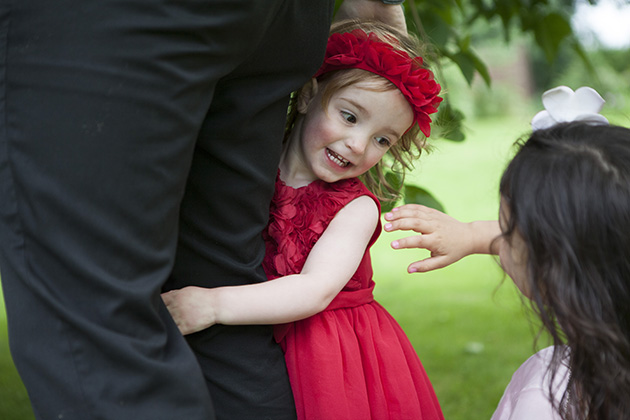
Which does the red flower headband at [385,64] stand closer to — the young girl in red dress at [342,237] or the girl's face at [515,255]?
the young girl in red dress at [342,237]

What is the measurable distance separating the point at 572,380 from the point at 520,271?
23cm

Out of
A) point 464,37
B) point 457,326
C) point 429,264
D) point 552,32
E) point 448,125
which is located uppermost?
point 552,32

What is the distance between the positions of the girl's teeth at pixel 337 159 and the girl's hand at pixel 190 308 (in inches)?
18.5

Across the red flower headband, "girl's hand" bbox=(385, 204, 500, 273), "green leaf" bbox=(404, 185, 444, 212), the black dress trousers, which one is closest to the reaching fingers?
"girl's hand" bbox=(385, 204, 500, 273)

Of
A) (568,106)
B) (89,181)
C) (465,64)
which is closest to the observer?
(89,181)

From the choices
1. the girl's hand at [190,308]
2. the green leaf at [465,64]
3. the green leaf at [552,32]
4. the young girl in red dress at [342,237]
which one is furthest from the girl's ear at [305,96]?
the green leaf at [552,32]

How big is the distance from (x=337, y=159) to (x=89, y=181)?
0.77m

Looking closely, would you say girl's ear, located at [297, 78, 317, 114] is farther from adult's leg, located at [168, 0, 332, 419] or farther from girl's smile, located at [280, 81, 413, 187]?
adult's leg, located at [168, 0, 332, 419]

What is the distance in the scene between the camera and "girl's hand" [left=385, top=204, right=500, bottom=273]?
166 centimetres

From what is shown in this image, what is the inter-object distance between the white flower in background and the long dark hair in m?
0.19

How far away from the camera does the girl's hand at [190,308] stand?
1247 mm

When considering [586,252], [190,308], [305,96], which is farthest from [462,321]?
[190,308]

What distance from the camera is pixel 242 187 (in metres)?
1.24

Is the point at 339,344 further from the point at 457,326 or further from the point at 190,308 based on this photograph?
the point at 457,326
